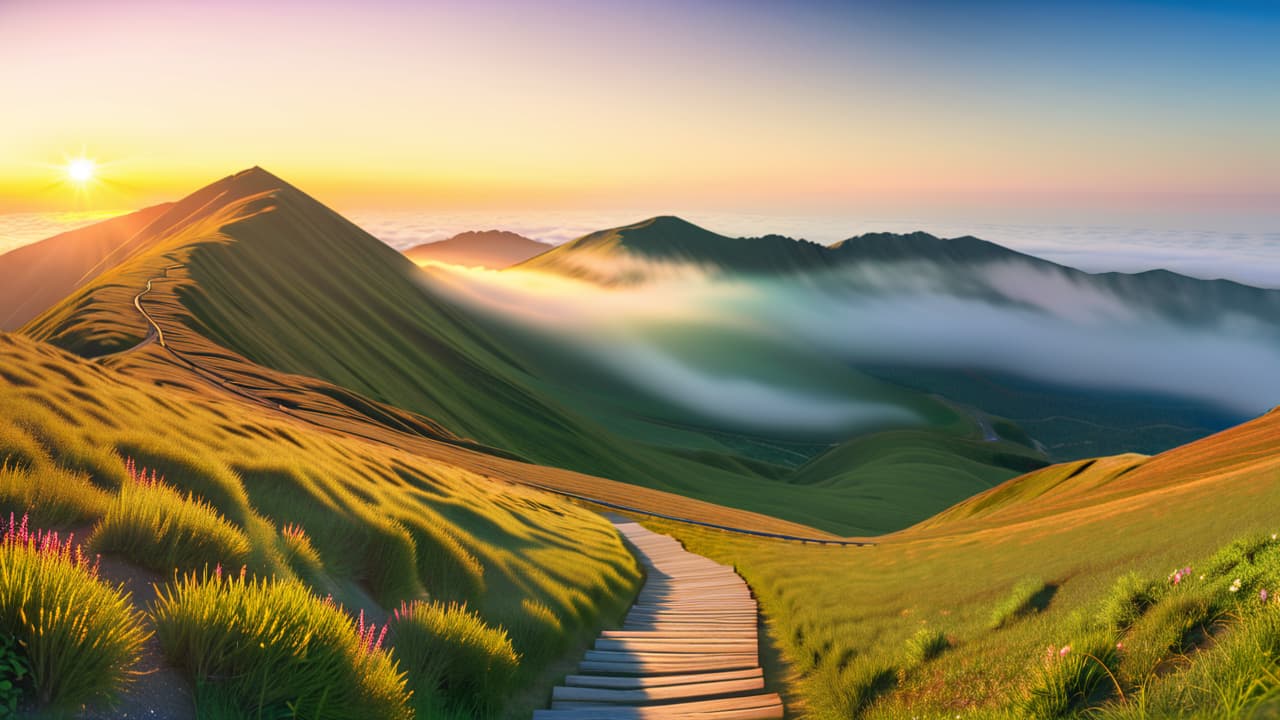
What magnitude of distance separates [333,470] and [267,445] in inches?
45.9

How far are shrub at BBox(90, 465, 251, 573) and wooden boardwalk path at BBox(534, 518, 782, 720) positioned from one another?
360 cm

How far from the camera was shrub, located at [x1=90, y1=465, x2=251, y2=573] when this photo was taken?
5.88 metres

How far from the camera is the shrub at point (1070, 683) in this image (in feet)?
17.3

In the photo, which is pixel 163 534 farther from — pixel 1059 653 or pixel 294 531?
pixel 1059 653

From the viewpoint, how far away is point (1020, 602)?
28.8ft

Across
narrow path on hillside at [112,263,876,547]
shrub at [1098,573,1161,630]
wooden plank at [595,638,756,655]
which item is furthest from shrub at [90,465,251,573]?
narrow path on hillside at [112,263,876,547]

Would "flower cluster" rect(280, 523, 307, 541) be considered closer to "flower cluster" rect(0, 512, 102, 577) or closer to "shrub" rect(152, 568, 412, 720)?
"flower cluster" rect(0, 512, 102, 577)

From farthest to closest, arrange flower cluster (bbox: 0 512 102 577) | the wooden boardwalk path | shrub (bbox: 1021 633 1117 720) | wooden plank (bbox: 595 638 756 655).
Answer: wooden plank (bbox: 595 638 756 655), the wooden boardwalk path, shrub (bbox: 1021 633 1117 720), flower cluster (bbox: 0 512 102 577)

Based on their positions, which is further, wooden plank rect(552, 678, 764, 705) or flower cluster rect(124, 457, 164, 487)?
wooden plank rect(552, 678, 764, 705)

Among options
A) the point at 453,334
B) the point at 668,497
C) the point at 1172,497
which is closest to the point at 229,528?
the point at 1172,497

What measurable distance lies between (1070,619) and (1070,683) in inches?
90.5

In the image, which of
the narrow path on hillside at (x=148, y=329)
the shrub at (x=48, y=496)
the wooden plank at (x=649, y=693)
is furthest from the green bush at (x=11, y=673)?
the narrow path on hillside at (x=148, y=329)

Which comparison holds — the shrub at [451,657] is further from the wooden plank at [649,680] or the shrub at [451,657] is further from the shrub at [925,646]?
the shrub at [925,646]

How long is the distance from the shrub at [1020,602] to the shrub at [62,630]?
862 centimetres
